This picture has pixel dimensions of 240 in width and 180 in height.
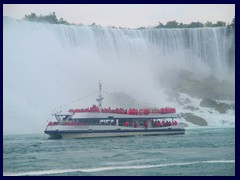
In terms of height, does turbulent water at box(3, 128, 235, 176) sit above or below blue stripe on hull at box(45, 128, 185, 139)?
below

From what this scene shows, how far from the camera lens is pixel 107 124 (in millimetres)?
22438

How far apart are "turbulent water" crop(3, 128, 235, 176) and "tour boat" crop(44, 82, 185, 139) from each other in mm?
650

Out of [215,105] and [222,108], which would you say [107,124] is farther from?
[215,105]

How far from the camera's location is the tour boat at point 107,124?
2158 centimetres

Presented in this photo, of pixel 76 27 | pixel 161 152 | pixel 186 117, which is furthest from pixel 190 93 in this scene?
pixel 161 152

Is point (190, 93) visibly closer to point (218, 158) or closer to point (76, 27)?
point (76, 27)

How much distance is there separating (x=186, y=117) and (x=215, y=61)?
6.30m

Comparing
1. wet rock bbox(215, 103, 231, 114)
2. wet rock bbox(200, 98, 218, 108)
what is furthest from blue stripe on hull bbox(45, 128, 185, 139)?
wet rock bbox(200, 98, 218, 108)

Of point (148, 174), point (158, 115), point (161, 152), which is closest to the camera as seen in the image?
point (148, 174)

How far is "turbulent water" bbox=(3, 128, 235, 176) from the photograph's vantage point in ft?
42.3

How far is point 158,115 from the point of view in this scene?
930 inches

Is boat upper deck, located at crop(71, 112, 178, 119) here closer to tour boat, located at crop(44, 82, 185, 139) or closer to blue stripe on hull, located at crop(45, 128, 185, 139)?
tour boat, located at crop(44, 82, 185, 139)

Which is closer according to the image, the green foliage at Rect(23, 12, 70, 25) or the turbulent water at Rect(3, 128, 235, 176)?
the turbulent water at Rect(3, 128, 235, 176)

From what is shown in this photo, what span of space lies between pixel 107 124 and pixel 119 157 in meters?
6.97
